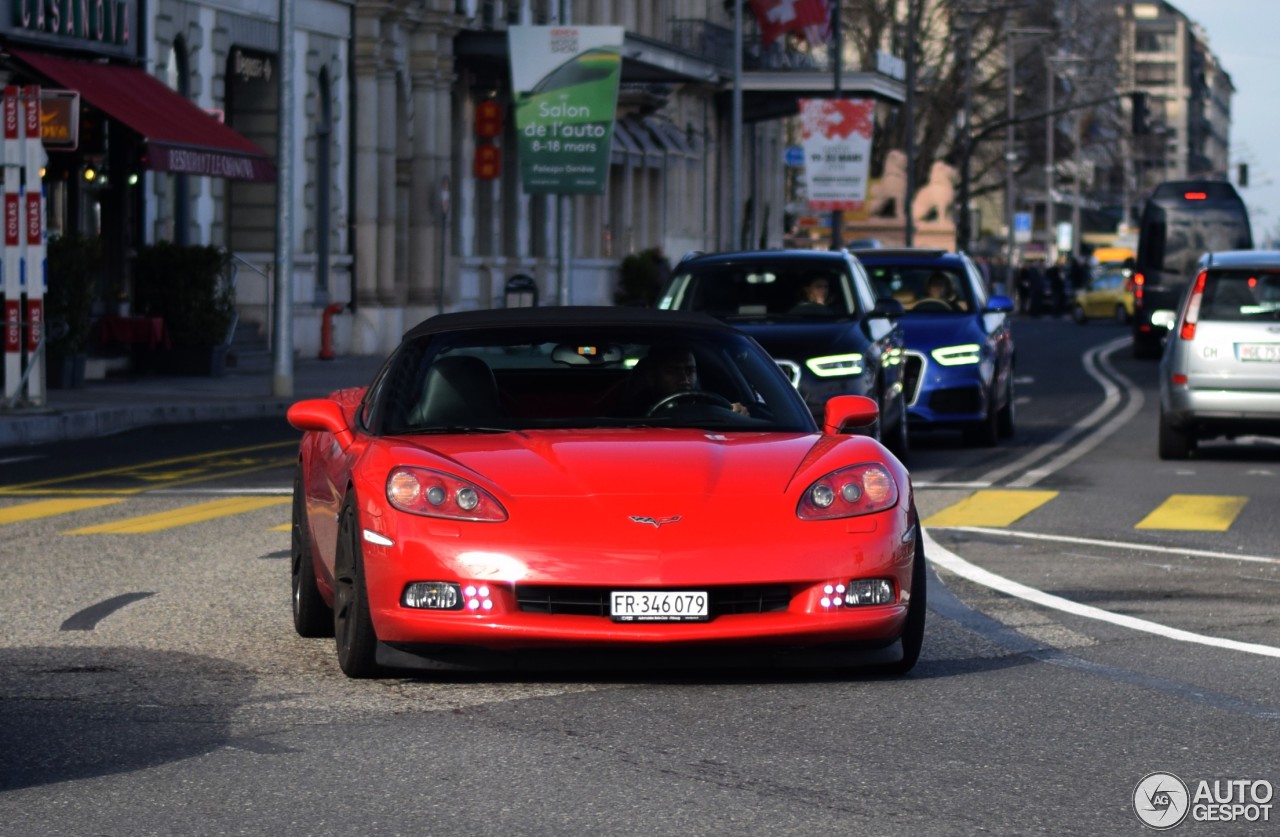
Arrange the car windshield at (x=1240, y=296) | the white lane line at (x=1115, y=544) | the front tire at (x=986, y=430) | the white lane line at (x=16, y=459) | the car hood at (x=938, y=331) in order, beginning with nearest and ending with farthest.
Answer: the white lane line at (x=1115, y=544) → the car windshield at (x=1240, y=296) → the white lane line at (x=16, y=459) → the car hood at (x=938, y=331) → the front tire at (x=986, y=430)

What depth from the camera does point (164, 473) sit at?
18656mm

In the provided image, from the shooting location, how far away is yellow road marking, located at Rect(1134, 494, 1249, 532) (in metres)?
14.7

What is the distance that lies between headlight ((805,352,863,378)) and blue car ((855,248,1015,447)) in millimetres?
3587

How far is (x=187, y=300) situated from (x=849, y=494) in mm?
24244

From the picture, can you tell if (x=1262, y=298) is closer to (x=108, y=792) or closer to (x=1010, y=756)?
(x=1010, y=756)

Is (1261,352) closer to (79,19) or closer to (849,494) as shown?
(849,494)

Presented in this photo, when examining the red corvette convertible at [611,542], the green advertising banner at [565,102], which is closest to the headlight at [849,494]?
the red corvette convertible at [611,542]

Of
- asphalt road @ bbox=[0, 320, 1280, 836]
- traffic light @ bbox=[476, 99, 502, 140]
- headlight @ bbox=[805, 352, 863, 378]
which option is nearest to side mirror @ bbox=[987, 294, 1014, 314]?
headlight @ bbox=[805, 352, 863, 378]

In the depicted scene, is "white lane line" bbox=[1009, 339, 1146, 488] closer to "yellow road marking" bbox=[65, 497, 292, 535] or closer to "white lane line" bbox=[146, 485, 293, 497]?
"white lane line" bbox=[146, 485, 293, 497]

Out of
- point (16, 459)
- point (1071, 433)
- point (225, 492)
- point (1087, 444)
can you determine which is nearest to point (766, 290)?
point (225, 492)

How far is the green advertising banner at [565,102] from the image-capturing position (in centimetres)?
3422

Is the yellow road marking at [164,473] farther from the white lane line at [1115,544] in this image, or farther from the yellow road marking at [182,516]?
the white lane line at [1115,544]

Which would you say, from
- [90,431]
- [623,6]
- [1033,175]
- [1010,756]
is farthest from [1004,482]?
[1033,175]

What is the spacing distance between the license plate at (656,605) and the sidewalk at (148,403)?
47.8 ft
